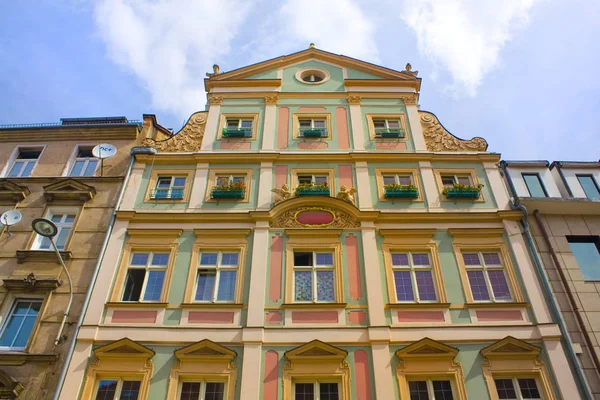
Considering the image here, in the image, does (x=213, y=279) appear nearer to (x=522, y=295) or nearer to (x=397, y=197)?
(x=397, y=197)

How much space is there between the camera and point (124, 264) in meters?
16.2

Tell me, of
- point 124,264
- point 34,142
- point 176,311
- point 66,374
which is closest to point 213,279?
point 176,311

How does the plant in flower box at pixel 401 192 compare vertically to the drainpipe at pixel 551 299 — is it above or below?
above

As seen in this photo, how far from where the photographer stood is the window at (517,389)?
44.2ft

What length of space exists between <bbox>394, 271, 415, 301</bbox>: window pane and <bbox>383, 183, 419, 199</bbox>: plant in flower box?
3.21m

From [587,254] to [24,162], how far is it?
896 inches

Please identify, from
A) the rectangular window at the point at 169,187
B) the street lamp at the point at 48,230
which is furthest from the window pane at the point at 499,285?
the street lamp at the point at 48,230

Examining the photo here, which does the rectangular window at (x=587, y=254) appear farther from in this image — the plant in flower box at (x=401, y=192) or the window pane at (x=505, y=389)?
the plant in flower box at (x=401, y=192)

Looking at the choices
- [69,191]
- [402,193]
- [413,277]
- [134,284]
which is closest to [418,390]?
[413,277]

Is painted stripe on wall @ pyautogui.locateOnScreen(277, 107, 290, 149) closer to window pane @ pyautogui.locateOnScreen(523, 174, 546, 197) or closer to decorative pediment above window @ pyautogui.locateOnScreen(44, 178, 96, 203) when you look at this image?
decorative pediment above window @ pyautogui.locateOnScreen(44, 178, 96, 203)

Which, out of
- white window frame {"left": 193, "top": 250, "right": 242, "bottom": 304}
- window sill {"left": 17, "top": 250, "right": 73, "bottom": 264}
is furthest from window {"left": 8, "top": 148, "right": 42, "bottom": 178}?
white window frame {"left": 193, "top": 250, "right": 242, "bottom": 304}

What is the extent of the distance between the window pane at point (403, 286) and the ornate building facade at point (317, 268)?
7 centimetres

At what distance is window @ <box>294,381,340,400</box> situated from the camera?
44.1 ft

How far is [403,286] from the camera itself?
1570 cm
